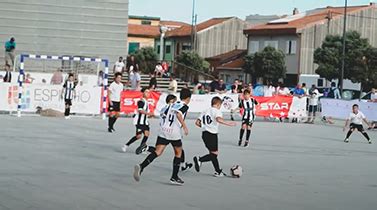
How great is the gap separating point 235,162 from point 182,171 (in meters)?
2.34

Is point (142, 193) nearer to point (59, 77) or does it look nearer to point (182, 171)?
point (182, 171)

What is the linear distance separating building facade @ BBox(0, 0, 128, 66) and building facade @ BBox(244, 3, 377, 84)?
29.1 m

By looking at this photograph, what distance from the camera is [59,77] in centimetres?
2970

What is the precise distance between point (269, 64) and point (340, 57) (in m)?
10.0

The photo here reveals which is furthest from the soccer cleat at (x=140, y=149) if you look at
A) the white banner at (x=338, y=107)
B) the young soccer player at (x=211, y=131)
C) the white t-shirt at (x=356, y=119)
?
the white banner at (x=338, y=107)

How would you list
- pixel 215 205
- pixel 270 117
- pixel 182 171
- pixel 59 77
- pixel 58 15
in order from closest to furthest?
pixel 215 205, pixel 182 171, pixel 59 77, pixel 270 117, pixel 58 15

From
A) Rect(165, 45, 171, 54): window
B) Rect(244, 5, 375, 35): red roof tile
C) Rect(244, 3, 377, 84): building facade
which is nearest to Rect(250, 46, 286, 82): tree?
Rect(244, 3, 377, 84): building facade

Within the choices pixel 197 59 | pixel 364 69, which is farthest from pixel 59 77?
pixel 197 59

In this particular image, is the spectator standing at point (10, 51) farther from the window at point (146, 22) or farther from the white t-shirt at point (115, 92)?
the window at point (146, 22)

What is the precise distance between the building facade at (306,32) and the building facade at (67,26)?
2910 centimetres

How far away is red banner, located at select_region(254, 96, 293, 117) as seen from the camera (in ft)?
105

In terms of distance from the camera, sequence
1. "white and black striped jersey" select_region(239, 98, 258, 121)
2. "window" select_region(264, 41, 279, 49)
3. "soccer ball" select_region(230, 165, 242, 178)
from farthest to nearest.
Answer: "window" select_region(264, 41, 279, 49), "white and black striped jersey" select_region(239, 98, 258, 121), "soccer ball" select_region(230, 165, 242, 178)

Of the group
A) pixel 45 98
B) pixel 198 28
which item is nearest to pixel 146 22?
pixel 198 28

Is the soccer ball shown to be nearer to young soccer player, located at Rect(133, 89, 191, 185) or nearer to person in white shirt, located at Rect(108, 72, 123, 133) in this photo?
young soccer player, located at Rect(133, 89, 191, 185)
